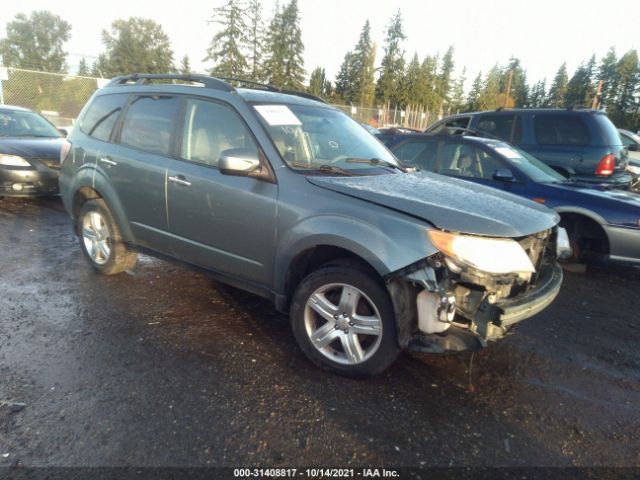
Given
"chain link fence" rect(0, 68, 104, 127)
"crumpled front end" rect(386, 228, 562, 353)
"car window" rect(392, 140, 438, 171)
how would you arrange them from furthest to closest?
"chain link fence" rect(0, 68, 104, 127) → "car window" rect(392, 140, 438, 171) → "crumpled front end" rect(386, 228, 562, 353)

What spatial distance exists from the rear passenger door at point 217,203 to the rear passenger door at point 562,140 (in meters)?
5.44

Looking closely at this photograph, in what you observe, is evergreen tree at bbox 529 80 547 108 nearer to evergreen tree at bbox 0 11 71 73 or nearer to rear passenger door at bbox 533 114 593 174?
evergreen tree at bbox 0 11 71 73

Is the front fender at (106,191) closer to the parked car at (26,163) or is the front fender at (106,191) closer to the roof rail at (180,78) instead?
the roof rail at (180,78)

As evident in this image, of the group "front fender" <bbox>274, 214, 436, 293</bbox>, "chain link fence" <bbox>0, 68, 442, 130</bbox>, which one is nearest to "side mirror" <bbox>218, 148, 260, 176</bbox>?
"front fender" <bbox>274, 214, 436, 293</bbox>

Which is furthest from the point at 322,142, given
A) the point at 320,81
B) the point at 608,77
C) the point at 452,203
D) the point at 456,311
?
the point at 608,77

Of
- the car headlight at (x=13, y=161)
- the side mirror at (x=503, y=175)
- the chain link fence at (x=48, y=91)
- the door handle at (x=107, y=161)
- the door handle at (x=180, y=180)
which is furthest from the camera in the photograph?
the chain link fence at (x=48, y=91)

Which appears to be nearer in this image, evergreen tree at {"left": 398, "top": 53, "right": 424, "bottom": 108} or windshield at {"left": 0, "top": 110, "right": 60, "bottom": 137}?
windshield at {"left": 0, "top": 110, "right": 60, "bottom": 137}

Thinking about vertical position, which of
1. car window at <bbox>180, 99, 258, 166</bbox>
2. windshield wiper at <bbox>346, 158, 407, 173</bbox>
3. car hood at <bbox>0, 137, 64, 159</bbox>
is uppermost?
car window at <bbox>180, 99, 258, 166</bbox>

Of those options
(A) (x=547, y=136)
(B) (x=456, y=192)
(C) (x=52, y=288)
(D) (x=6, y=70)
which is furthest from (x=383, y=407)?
(D) (x=6, y=70)

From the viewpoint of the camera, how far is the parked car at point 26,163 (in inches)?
269

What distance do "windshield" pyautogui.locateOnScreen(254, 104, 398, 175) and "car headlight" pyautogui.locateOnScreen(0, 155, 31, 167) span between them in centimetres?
552

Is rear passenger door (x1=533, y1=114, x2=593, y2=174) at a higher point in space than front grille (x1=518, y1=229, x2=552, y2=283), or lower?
higher

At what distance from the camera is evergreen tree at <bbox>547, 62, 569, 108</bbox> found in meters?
82.6

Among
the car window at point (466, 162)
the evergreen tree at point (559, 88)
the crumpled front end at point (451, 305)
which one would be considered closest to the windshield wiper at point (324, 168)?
the crumpled front end at point (451, 305)
